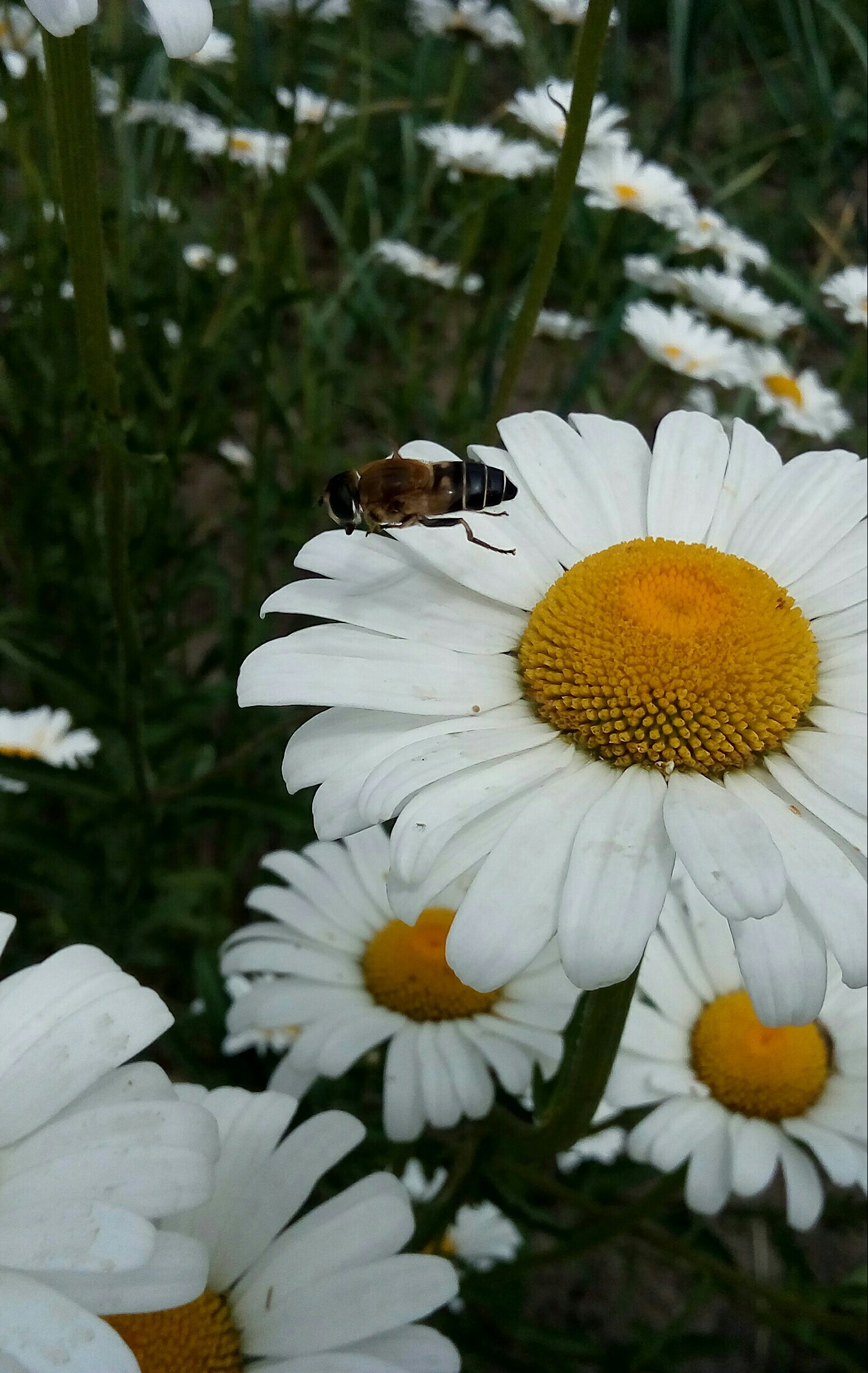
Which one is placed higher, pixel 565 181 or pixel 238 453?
pixel 565 181

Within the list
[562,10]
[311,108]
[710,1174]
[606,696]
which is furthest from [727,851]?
[311,108]

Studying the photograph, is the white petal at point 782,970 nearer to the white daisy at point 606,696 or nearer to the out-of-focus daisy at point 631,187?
the white daisy at point 606,696

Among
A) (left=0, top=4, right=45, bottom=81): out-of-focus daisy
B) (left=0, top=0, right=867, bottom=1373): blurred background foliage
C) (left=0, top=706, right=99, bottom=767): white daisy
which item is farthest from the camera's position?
(left=0, top=706, right=99, bottom=767): white daisy

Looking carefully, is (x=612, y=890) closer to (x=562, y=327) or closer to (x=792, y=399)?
(x=792, y=399)

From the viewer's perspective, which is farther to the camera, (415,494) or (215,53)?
(215,53)

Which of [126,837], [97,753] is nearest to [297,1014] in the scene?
[126,837]

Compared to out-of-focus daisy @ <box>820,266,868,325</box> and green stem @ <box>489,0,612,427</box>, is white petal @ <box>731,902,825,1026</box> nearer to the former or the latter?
green stem @ <box>489,0,612,427</box>

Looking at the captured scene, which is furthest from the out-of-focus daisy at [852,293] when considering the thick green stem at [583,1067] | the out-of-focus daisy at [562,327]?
the thick green stem at [583,1067]

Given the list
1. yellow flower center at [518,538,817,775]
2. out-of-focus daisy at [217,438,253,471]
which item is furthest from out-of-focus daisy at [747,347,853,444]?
yellow flower center at [518,538,817,775]
